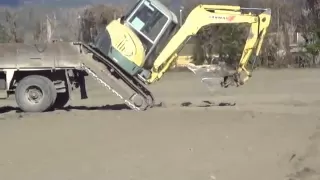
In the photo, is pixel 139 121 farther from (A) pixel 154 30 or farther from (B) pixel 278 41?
(B) pixel 278 41

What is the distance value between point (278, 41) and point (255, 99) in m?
21.2

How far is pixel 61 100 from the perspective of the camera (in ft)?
72.5

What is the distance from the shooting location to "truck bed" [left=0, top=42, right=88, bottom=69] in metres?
20.6

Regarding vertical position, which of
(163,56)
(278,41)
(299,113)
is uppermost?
(163,56)

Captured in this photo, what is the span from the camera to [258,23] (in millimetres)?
21375

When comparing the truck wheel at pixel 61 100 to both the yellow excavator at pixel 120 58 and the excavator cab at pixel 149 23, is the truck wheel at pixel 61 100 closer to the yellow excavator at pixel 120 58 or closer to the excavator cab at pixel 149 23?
the yellow excavator at pixel 120 58

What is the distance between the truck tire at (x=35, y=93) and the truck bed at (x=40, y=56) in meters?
0.39

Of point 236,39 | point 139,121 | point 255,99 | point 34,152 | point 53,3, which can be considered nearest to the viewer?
point 34,152

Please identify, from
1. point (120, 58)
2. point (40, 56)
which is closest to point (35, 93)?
point (40, 56)

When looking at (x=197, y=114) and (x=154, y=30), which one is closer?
(x=197, y=114)

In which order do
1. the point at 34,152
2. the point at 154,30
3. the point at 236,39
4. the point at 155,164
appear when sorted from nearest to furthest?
the point at 155,164, the point at 34,152, the point at 154,30, the point at 236,39

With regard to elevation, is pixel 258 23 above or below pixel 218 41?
above

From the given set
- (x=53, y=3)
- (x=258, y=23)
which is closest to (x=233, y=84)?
(x=258, y=23)

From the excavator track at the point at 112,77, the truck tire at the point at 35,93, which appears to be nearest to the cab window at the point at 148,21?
the excavator track at the point at 112,77
